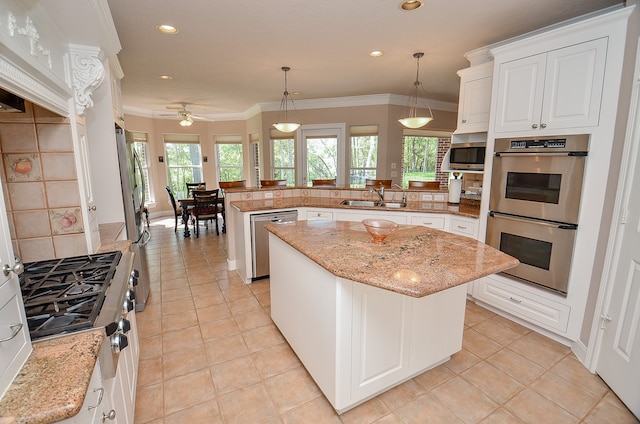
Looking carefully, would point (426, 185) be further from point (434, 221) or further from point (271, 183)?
point (271, 183)

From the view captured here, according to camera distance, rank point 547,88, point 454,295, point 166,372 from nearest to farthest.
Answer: point 454,295
point 166,372
point 547,88

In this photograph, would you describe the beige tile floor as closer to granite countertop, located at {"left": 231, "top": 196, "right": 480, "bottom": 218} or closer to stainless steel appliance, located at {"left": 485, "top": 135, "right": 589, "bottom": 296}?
stainless steel appliance, located at {"left": 485, "top": 135, "right": 589, "bottom": 296}

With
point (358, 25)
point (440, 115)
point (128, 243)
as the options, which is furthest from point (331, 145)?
point (128, 243)

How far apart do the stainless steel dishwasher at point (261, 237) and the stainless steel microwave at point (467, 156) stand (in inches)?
74.9

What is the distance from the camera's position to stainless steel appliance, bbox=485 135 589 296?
2.12 metres

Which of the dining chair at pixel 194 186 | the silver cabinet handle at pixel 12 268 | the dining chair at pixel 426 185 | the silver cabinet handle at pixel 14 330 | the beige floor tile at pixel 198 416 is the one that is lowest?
the beige floor tile at pixel 198 416

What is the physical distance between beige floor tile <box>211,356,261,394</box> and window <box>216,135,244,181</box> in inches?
248

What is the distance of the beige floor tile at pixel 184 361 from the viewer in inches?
79.5

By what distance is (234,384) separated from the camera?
6.25ft

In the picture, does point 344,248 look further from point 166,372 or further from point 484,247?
point 166,372

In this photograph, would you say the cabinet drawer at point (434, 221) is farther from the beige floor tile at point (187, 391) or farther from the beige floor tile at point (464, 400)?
the beige floor tile at point (187, 391)

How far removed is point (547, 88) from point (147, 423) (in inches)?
135

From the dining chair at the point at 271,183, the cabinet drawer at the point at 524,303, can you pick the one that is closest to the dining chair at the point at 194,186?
the dining chair at the point at 271,183

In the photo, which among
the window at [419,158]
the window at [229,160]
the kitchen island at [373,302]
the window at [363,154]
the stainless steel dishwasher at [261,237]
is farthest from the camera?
the window at [229,160]
